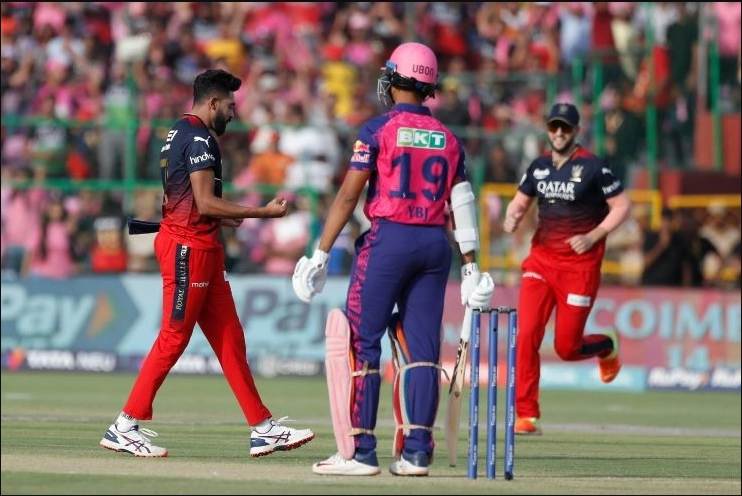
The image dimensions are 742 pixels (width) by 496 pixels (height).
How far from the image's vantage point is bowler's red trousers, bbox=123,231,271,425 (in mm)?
9758

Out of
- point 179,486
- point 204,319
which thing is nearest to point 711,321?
point 204,319

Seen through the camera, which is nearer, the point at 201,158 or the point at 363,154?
the point at 363,154

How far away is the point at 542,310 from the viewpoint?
13062mm

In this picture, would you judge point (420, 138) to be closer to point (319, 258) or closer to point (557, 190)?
point (319, 258)

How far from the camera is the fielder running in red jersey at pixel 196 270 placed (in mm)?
9672

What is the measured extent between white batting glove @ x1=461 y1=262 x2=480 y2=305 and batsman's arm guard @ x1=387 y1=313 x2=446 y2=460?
1.24 ft

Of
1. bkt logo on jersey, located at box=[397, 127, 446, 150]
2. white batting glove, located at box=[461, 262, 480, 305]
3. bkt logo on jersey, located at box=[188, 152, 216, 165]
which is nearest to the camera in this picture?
bkt logo on jersey, located at box=[397, 127, 446, 150]

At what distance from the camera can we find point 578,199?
43.1 feet

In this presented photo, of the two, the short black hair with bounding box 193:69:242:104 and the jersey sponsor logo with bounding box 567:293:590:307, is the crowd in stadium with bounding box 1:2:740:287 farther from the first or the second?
the short black hair with bounding box 193:69:242:104

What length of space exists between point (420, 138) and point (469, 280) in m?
0.79

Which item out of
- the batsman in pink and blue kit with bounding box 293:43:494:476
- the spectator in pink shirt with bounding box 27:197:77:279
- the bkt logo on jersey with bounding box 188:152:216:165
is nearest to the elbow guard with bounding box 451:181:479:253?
the batsman in pink and blue kit with bounding box 293:43:494:476

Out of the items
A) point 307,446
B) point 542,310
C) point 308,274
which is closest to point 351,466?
point 308,274

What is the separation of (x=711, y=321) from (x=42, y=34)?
10951 millimetres

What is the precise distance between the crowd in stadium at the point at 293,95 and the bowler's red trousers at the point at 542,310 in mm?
7519
